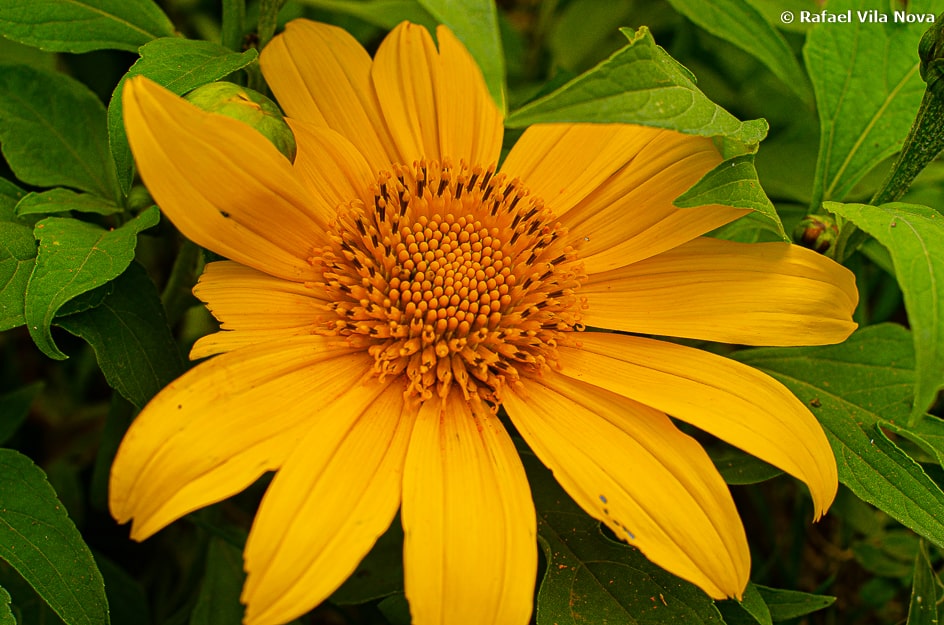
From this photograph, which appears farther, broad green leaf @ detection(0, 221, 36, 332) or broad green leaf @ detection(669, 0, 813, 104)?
broad green leaf @ detection(669, 0, 813, 104)

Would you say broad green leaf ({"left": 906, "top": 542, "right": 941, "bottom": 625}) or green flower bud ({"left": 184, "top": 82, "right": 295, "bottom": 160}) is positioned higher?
green flower bud ({"left": 184, "top": 82, "right": 295, "bottom": 160})

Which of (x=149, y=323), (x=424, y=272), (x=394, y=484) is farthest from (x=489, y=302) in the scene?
(x=149, y=323)

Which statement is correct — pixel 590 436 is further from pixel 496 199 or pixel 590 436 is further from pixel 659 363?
pixel 496 199

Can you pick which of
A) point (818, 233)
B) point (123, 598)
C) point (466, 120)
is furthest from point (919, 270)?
point (123, 598)

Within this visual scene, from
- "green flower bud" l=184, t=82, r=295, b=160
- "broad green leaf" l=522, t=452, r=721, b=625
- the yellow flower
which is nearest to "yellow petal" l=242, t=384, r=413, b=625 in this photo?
the yellow flower

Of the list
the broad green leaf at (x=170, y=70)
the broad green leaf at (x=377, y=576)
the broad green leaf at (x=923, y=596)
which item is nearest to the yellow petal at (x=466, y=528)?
the broad green leaf at (x=377, y=576)

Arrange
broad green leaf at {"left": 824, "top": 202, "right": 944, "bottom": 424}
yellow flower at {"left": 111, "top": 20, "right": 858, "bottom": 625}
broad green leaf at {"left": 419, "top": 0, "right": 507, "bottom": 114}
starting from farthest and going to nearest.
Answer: yellow flower at {"left": 111, "top": 20, "right": 858, "bottom": 625}
broad green leaf at {"left": 824, "top": 202, "right": 944, "bottom": 424}
broad green leaf at {"left": 419, "top": 0, "right": 507, "bottom": 114}

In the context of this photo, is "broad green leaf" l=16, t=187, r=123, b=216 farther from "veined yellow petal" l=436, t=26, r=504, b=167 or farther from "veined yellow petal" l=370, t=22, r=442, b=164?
"veined yellow petal" l=436, t=26, r=504, b=167
